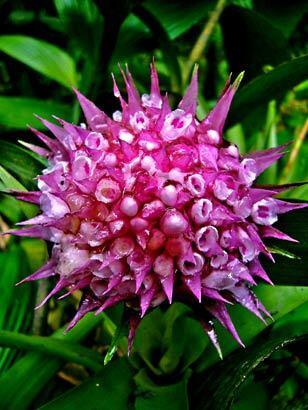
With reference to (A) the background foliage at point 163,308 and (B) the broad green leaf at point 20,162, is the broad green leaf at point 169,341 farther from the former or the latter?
(B) the broad green leaf at point 20,162

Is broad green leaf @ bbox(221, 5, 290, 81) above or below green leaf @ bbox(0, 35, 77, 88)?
below

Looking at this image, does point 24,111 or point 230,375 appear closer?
point 230,375

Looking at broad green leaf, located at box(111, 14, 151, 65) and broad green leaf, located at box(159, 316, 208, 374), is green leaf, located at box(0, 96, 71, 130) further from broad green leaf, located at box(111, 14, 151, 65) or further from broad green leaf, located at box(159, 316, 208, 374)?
broad green leaf, located at box(159, 316, 208, 374)

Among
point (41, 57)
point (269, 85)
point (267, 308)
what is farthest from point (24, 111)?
point (267, 308)

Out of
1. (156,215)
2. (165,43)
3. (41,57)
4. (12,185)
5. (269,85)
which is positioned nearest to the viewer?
(156,215)

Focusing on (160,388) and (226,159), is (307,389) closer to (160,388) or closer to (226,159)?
(160,388)

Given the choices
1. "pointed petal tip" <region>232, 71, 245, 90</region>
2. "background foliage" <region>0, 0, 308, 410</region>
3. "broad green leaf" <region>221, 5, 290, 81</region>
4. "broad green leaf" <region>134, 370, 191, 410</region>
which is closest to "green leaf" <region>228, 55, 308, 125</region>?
"background foliage" <region>0, 0, 308, 410</region>

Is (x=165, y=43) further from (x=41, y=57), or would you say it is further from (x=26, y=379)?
(x=26, y=379)
